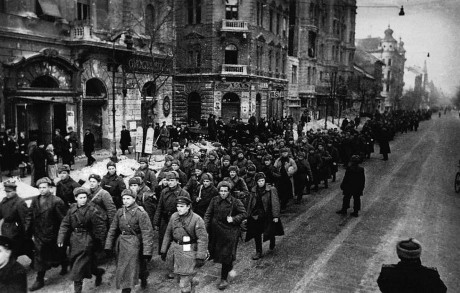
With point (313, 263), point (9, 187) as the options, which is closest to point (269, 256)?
point (313, 263)

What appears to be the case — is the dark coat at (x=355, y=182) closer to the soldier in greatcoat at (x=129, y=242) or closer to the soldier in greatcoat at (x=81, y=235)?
the soldier in greatcoat at (x=129, y=242)

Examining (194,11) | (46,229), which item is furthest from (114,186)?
(194,11)

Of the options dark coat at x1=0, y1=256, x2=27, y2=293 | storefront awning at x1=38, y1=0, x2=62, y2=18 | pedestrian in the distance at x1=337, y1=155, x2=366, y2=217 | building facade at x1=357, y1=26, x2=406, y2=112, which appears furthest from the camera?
building facade at x1=357, y1=26, x2=406, y2=112

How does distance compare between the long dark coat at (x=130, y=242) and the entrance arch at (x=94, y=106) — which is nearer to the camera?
the long dark coat at (x=130, y=242)

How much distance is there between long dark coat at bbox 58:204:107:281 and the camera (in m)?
6.73

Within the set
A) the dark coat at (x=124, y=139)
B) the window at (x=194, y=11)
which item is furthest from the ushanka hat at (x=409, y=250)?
the window at (x=194, y=11)

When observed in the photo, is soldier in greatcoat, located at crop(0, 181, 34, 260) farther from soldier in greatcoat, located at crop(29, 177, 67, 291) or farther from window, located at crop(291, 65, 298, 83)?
window, located at crop(291, 65, 298, 83)

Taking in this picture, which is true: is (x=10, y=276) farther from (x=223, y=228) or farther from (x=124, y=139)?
(x=124, y=139)

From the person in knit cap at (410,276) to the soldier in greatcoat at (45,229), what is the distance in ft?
17.4

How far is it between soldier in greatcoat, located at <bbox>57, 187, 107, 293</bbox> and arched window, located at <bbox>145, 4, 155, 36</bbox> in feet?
65.2

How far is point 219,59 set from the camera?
1369 inches

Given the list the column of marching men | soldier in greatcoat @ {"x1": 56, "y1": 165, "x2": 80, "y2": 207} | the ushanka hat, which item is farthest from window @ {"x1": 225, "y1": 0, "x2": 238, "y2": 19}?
the ushanka hat

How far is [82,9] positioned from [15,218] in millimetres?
16934

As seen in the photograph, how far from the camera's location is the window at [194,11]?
116 ft
